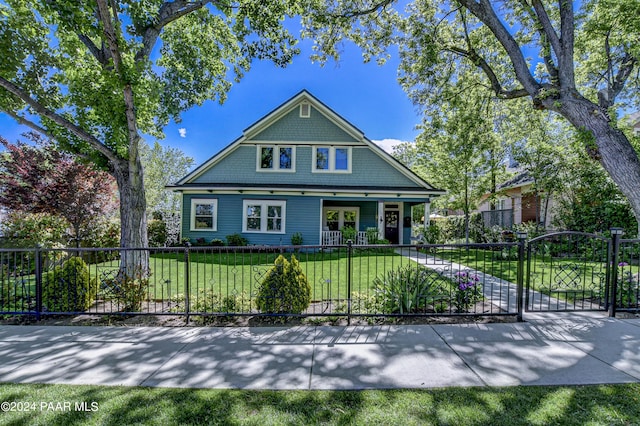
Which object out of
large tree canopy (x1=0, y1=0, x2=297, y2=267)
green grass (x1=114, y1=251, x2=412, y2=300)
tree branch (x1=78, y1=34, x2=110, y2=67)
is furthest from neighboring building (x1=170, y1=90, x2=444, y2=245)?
tree branch (x1=78, y1=34, x2=110, y2=67)

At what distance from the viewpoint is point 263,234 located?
14.9 metres

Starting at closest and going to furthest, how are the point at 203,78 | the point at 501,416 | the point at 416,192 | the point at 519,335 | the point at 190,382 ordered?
the point at 501,416, the point at 190,382, the point at 519,335, the point at 203,78, the point at 416,192

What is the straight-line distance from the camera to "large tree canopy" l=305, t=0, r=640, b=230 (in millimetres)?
6745

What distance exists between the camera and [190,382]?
2.92m

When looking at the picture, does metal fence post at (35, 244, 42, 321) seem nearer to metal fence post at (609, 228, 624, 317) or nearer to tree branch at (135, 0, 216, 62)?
tree branch at (135, 0, 216, 62)

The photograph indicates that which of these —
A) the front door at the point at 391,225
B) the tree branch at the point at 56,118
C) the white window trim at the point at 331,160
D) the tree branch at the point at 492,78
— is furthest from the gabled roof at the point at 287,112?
the tree branch at the point at 56,118

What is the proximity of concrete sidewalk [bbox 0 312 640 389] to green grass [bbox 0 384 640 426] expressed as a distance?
0.16 meters

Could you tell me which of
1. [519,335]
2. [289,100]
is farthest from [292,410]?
[289,100]

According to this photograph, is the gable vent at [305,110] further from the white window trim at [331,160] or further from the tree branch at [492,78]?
the tree branch at [492,78]

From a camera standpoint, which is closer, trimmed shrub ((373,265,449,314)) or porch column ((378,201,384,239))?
trimmed shrub ((373,265,449,314))

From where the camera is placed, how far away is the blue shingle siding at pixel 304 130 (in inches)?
605

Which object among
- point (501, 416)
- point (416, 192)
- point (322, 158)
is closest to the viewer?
point (501, 416)

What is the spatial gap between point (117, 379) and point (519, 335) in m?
5.25

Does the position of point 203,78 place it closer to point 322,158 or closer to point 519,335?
point 322,158
